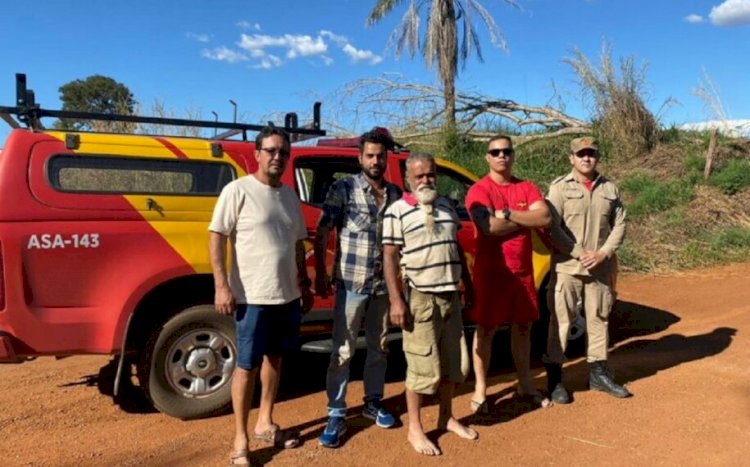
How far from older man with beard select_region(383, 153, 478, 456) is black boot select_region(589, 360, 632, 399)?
54.0 inches

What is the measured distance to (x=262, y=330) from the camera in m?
3.29

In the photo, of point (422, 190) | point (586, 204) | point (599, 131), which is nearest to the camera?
point (422, 190)

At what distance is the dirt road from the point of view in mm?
3443

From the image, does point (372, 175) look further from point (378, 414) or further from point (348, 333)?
point (378, 414)

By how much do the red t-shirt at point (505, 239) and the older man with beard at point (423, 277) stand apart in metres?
0.49

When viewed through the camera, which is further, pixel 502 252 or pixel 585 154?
pixel 585 154

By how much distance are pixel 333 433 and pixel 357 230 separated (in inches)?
48.4

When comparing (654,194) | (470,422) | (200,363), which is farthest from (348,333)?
(654,194)

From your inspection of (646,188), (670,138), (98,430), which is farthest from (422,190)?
(670,138)

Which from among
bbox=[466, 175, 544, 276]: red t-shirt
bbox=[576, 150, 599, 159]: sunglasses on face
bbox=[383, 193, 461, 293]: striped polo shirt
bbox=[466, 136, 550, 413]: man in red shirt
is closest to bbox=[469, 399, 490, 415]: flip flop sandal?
bbox=[466, 136, 550, 413]: man in red shirt

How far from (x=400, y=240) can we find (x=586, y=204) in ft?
5.30

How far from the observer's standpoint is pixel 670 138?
13.6 m

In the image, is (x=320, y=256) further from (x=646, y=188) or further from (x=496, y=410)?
(x=646, y=188)

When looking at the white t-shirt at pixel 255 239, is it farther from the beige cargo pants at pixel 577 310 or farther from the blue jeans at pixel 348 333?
the beige cargo pants at pixel 577 310
